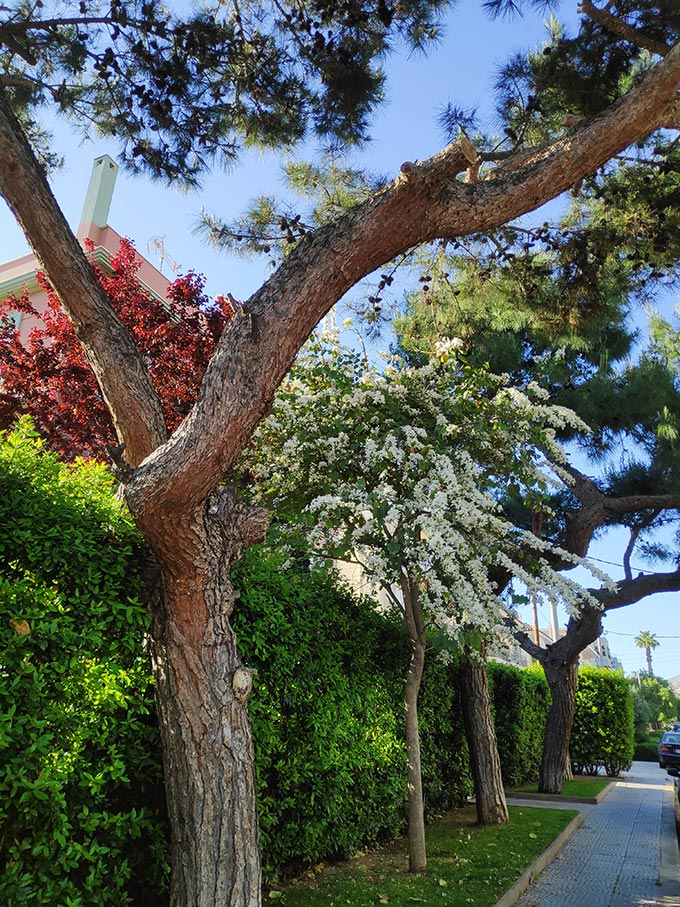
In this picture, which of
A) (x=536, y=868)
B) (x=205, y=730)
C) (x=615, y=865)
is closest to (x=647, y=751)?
(x=615, y=865)

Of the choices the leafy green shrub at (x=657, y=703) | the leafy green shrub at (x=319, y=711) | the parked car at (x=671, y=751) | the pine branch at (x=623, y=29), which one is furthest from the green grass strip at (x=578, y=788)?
the leafy green shrub at (x=657, y=703)

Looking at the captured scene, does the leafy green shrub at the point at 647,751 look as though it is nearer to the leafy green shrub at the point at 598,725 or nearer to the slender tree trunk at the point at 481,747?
the leafy green shrub at the point at 598,725

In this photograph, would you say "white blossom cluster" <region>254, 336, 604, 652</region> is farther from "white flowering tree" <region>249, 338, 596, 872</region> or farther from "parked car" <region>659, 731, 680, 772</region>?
"parked car" <region>659, 731, 680, 772</region>

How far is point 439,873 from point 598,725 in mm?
12680

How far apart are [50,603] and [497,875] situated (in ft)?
14.4

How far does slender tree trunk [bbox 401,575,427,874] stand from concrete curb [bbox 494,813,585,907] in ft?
2.51

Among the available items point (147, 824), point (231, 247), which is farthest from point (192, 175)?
point (147, 824)

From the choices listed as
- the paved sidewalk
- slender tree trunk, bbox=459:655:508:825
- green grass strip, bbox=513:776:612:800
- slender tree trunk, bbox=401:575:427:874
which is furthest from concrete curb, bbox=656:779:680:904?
slender tree trunk, bbox=401:575:427:874

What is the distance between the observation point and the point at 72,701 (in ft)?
10.7

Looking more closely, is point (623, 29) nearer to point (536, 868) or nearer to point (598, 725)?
point (536, 868)

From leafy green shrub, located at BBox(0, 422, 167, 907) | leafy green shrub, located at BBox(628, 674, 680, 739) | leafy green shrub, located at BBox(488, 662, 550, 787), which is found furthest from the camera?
leafy green shrub, located at BBox(628, 674, 680, 739)

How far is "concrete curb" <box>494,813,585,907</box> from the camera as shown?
4992 mm

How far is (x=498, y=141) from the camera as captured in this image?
576 centimetres

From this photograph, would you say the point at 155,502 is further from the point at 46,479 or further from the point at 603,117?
the point at 603,117
